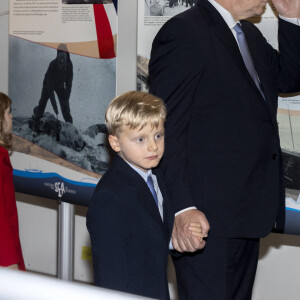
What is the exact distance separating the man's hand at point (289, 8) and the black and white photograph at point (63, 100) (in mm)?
1059

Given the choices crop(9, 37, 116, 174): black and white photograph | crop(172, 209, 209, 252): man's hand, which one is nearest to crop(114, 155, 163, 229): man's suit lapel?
crop(172, 209, 209, 252): man's hand

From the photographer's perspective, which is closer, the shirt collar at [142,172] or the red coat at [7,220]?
the shirt collar at [142,172]

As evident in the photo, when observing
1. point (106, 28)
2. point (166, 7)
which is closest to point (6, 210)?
point (106, 28)

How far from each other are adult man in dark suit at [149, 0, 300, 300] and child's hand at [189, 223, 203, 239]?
22 mm

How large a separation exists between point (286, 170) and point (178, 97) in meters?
0.92

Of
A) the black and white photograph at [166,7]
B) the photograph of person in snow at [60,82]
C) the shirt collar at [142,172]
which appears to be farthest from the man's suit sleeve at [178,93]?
the photograph of person in snow at [60,82]

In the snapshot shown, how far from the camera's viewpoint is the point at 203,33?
171 cm

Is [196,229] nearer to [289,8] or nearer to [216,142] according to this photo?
[216,142]

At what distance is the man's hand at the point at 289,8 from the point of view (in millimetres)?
1949

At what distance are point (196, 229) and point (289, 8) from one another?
2.85ft

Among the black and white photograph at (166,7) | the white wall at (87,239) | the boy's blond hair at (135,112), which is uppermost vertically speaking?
the black and white photograph at (166,7)

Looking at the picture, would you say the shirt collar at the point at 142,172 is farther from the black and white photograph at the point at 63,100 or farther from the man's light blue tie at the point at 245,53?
the black and white photograph at the point at 63,100

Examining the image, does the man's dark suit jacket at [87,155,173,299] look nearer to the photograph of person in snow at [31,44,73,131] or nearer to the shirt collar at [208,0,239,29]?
the shirt collar at [208,0,239,29]

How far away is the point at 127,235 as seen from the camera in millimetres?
1487
